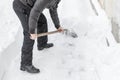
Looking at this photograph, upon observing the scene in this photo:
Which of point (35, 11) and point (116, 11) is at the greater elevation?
point (35, 11)

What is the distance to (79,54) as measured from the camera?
16.0 feet

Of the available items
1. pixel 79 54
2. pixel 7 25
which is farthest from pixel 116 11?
pixel 7 25

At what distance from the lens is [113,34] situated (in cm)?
485

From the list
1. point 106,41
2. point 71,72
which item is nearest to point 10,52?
point 71,72

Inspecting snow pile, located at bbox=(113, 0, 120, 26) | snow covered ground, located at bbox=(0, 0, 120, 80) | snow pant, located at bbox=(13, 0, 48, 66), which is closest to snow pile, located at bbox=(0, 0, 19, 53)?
snow covered ground, located at bbox=(0, 0, 120, 80)

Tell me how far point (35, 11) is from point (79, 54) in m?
1.27

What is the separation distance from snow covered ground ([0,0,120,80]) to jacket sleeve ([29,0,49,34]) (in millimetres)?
752

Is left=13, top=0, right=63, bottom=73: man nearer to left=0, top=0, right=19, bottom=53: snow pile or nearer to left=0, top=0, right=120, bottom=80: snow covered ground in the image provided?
left=0, top=0, right=120, bottom=80: snow covered ground

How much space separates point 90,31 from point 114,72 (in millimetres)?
1596

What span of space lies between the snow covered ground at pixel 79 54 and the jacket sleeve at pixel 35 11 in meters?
0.75

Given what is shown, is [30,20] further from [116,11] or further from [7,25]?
[7,25]

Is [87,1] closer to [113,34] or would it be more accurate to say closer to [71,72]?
[113,34]

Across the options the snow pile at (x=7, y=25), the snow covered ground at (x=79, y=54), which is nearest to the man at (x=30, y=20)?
the snow covered ground at (x=79, y=54)

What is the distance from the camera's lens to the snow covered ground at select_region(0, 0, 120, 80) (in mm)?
4293
